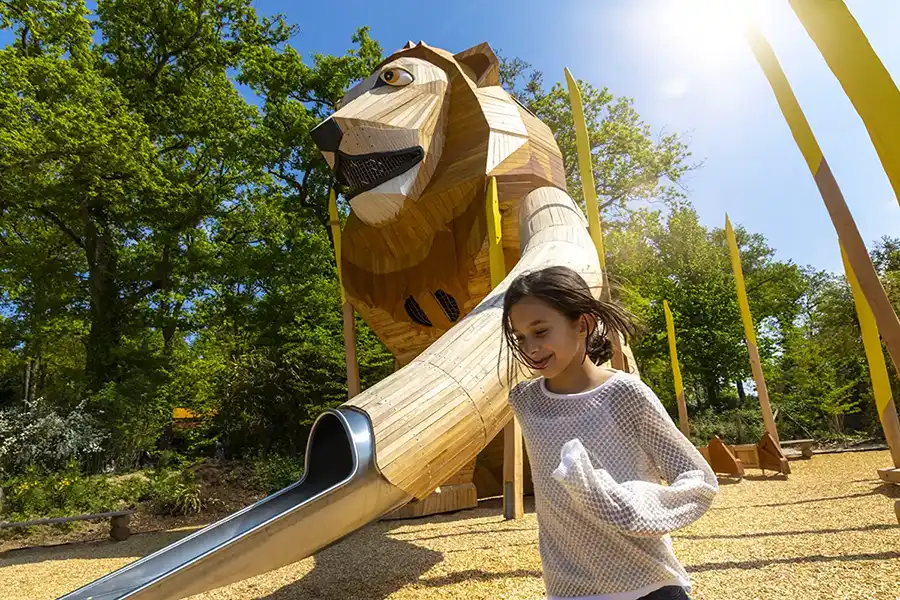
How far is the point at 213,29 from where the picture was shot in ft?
47.8

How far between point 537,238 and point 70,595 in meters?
2.65

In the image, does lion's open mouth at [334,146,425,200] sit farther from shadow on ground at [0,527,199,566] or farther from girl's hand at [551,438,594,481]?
shadow on ground at [0,527,199,566]

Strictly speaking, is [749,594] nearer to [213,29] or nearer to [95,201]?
[95,201]

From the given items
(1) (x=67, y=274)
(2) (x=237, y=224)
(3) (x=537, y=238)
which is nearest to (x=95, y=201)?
(1) (x=67, y=274)

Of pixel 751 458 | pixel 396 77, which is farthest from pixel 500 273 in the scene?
pixel 751 458

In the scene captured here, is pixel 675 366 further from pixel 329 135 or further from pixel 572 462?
pixel 572 462

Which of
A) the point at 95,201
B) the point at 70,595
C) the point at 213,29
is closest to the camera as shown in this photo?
the point at 70,595

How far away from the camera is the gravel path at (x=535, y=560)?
8.57 feet

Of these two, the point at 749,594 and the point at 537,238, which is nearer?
the point at 749,594

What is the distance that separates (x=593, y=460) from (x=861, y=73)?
1405 mm

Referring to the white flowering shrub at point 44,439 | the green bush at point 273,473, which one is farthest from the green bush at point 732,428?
the white flowering shrub at point 44,439

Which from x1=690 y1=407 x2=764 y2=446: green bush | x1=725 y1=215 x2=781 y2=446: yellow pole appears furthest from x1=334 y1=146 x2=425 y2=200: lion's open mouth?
x1=690 y1=407 x2=764 y2=446: green bush

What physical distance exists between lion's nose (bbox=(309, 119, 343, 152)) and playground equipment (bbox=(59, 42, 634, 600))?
1 centimetres

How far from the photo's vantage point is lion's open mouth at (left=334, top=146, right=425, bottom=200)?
3.86 meters
